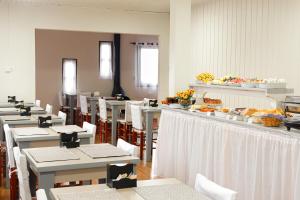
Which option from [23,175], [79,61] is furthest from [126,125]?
[79,61]

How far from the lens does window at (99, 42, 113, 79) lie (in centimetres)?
1182

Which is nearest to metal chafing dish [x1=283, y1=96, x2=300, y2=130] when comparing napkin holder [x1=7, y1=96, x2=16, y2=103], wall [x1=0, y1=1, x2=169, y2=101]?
napkin holder [x1=7, y1=96, x2=16, y2=103]

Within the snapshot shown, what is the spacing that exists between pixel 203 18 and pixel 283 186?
5.83 metres

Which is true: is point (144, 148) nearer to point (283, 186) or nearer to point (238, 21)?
point (238, 21)

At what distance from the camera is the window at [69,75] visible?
37.5 ft

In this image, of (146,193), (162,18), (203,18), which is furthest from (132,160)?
(162,18)

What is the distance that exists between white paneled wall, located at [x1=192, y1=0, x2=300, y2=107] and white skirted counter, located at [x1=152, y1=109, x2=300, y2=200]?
2077 mm

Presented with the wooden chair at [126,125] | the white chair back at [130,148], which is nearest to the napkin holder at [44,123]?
the white chair back at [130,148]

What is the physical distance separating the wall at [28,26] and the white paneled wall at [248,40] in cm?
188

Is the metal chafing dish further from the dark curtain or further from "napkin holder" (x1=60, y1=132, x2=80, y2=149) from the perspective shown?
the dark curtain

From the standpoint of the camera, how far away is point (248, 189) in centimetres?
362

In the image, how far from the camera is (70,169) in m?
2.77

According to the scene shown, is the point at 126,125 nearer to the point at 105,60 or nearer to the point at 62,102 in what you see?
the point at 62,102

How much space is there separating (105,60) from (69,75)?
3.69 feet
